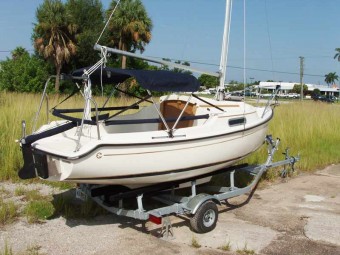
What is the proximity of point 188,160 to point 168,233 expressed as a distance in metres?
0.93

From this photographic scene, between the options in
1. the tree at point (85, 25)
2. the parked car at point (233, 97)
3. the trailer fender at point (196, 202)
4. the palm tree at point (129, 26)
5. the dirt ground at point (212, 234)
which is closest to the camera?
the dirt ground at point (212, 234)

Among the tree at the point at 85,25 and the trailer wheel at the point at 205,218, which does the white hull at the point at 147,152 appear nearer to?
the trailer wheel at the point at 205,218

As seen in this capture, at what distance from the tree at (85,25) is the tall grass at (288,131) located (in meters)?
20.6

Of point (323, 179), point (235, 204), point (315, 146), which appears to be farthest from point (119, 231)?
point (315, 146)

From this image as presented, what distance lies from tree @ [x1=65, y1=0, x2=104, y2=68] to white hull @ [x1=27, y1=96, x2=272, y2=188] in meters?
28.9

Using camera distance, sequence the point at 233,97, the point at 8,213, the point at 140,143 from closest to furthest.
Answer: the point at 140,143 < the point at 8,213 < the point at 233,97

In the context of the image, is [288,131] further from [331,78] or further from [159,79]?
[331,78]

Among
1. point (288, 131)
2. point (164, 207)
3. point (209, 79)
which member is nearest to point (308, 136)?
point (288, 131)

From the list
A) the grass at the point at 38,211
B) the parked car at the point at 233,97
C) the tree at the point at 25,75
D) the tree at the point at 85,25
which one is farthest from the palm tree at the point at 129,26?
the grass at the point at 38,211

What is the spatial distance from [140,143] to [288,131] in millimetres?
8286

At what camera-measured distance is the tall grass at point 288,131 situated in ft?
26.7

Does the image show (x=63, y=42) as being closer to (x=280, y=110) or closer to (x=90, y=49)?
(x=90, y=49)

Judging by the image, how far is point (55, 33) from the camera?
3278 centimetres

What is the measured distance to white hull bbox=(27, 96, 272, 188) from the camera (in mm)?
4621
